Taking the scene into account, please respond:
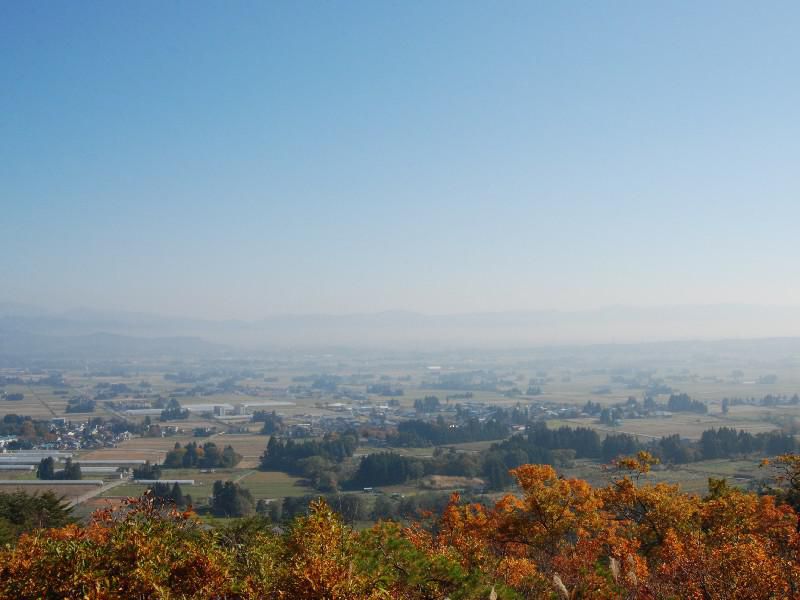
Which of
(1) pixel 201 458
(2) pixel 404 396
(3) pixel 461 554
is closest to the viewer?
(3) pixel 461 554

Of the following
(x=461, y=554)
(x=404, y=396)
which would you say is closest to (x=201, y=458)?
(x=461, y=554)

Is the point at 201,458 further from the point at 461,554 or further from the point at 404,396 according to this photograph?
the point at 404,396

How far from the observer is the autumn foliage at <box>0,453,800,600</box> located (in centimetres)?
698

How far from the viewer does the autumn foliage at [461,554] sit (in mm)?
6977

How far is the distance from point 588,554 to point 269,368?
183744 millimetres

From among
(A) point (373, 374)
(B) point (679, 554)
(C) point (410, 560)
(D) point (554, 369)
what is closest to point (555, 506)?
(B) point (679, 554)

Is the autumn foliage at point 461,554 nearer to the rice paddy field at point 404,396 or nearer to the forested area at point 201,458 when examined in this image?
the rice paddy field at point 404,396

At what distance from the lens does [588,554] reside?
13.9 meters

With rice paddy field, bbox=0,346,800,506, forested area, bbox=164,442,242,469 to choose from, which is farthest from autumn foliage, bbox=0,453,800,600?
forested area, bbox=164,442,242,469

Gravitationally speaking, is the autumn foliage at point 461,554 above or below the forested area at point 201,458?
above

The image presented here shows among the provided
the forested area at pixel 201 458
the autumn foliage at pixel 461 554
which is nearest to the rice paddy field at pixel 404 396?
the forested area at pixel 201 458

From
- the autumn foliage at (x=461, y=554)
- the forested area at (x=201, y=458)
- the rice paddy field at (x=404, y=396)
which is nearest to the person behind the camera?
the autumn foliage at (x=461, y=554)

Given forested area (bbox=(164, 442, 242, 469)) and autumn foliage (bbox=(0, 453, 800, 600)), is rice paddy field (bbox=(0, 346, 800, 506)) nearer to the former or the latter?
forested area (bbox=(164, 442, 242, 469))

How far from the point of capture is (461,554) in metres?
12.8
